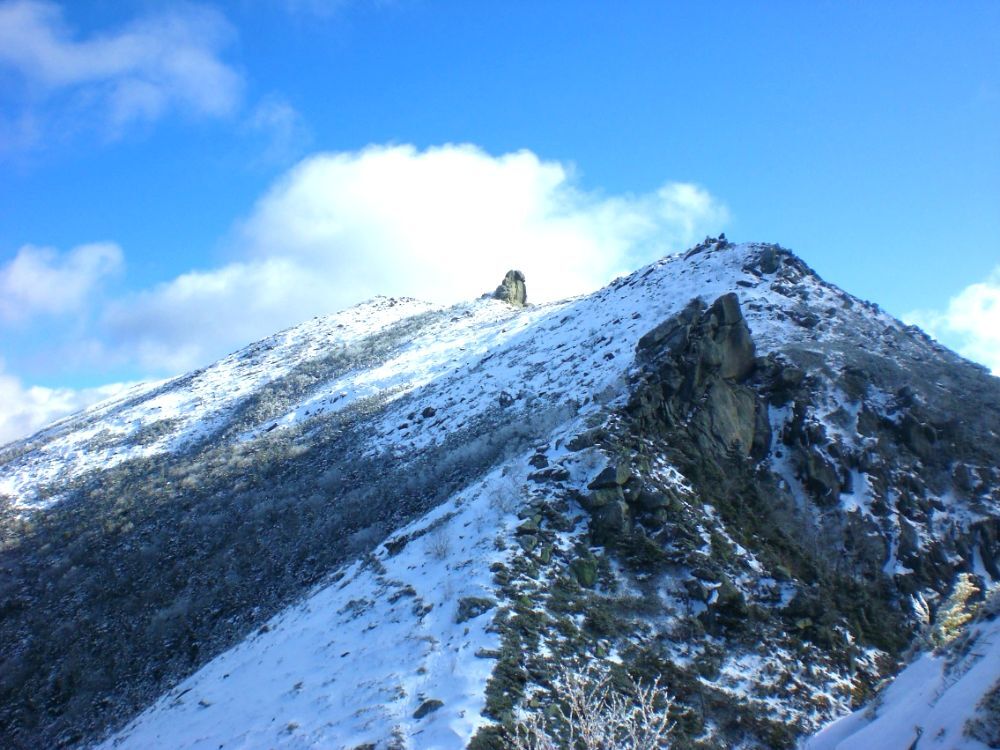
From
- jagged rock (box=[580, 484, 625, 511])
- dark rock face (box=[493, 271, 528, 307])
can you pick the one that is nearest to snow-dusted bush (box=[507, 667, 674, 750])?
jagged rock (box=[580, 484, 625, 511])

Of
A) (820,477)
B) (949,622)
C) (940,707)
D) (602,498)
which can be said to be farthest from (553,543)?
(820,477)

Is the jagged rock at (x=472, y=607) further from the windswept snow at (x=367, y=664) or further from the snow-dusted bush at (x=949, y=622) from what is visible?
the snow-dusted bush at (x=949, y=622)

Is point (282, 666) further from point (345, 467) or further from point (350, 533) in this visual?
point (345, 467)

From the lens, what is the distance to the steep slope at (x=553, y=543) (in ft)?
34.9

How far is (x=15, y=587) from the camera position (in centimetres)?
2169

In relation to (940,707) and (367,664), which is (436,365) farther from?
(940,707)

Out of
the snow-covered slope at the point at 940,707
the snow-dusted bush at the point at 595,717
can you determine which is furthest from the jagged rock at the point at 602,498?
the snow-covered slope at the point at 940,707

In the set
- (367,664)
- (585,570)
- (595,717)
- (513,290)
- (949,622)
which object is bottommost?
(949,622)

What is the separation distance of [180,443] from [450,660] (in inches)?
1310

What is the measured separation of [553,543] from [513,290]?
47.7 metres

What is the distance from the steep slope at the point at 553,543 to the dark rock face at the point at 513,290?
2604 centimetres

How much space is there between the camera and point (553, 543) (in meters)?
13.2

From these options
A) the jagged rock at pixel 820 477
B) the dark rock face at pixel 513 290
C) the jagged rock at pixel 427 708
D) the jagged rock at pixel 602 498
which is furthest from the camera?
the dark rock face at pixel 513 290

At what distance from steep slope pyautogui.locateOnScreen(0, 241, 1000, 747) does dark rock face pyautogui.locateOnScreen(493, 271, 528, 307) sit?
2604 cm
